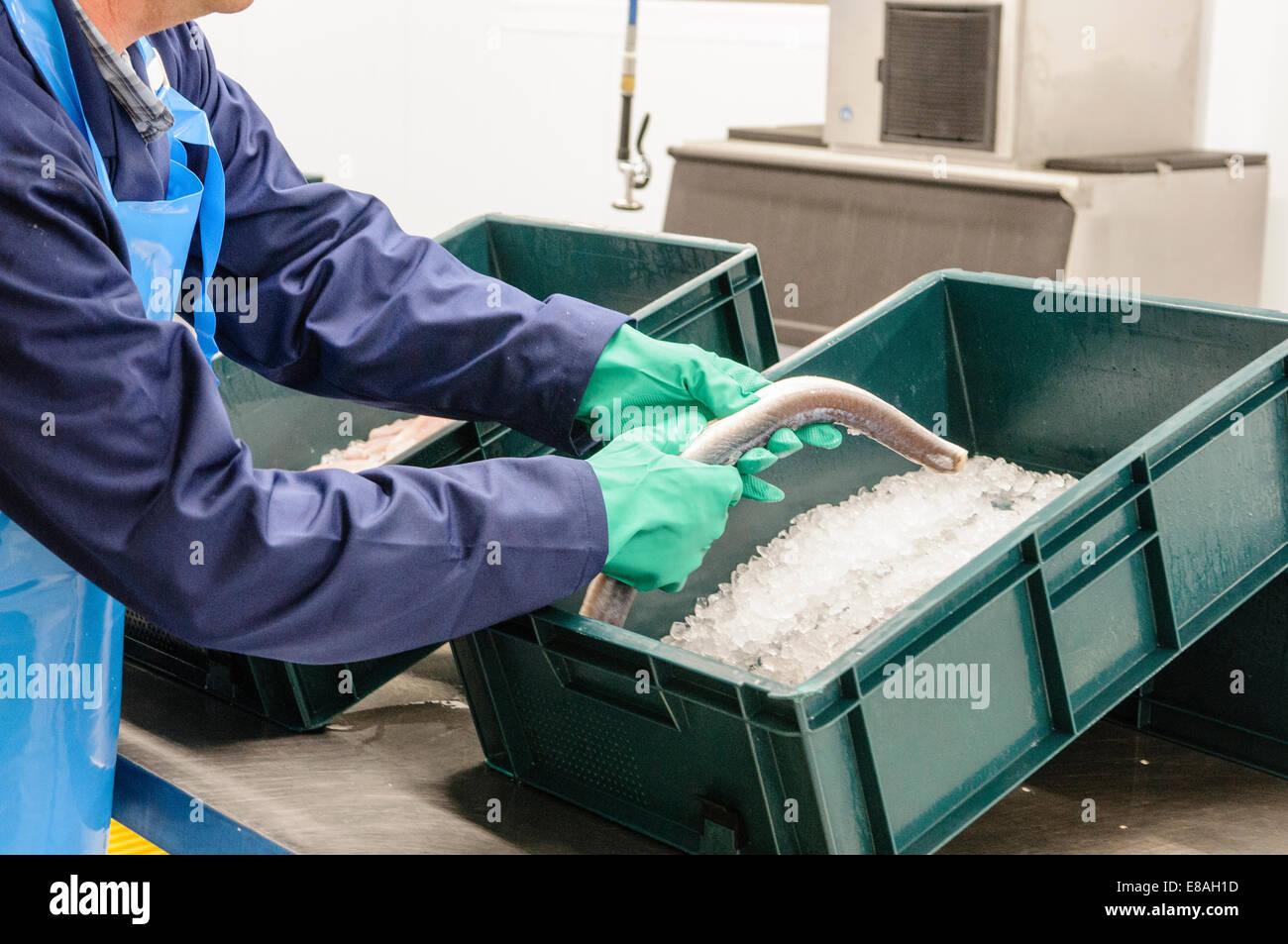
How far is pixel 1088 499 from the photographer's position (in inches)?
46.8

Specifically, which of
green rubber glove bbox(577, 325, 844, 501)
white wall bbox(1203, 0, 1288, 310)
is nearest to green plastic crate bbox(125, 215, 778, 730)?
green rubber glove bbox(577, 325, 844, 501)

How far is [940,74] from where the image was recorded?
3.25 m

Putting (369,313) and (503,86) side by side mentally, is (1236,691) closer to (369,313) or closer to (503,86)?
(369,313)

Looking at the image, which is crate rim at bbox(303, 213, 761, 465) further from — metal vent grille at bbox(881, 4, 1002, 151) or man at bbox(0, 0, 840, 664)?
metal vent grille at bbox(881, 4, 1002, 151)

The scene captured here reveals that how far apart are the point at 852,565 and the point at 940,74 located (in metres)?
2.04

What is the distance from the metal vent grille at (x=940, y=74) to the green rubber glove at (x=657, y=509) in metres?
2.20

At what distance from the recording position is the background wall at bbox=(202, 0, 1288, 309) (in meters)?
5.03

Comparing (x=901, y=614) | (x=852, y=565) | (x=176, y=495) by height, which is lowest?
(x=852, y=565)

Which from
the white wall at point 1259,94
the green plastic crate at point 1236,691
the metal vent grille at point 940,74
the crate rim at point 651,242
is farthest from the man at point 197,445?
the white wall at point 1259,94

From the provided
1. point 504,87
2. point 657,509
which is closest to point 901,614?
point 657,509

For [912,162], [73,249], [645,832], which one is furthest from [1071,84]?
[73,249]

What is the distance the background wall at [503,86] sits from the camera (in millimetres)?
5031

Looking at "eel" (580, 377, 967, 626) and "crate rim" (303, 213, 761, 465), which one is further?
"crate rim" (303, 213, 761, 465)

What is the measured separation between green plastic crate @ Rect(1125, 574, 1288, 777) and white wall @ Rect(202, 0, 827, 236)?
3552 mm
